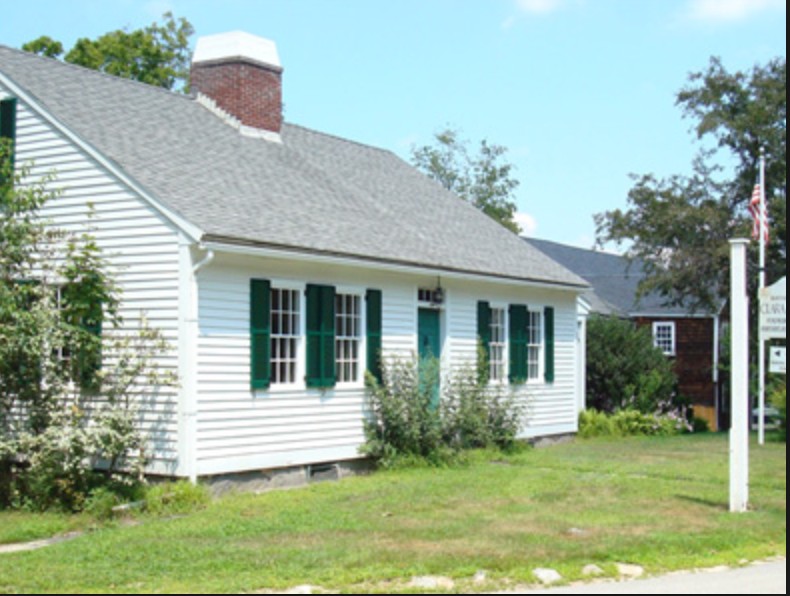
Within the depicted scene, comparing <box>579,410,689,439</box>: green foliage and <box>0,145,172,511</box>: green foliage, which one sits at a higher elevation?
<box>0,145,172,511</box>: green foliage

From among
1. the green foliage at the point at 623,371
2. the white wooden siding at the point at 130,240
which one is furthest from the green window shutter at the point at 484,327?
the green foliage at the point at 623,371

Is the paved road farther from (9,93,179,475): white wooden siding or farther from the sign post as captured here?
(9,93,179,475): white wooden siding

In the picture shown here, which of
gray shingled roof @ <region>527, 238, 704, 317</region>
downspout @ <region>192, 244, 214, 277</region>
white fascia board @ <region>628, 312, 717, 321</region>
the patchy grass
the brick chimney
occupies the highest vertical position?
the brick chimney

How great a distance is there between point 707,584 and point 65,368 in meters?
8.77

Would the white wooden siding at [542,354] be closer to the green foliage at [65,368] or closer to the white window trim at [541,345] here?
the white window trim at [541,345]

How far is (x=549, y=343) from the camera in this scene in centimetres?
2209

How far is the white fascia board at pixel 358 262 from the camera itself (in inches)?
561

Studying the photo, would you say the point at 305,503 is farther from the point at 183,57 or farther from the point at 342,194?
the point at 183,57

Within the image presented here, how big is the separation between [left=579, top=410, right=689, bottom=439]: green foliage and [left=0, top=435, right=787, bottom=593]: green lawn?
25.9 feet

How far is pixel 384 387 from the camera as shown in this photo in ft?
56.2

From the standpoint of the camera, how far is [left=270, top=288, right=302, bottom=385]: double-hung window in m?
15.5

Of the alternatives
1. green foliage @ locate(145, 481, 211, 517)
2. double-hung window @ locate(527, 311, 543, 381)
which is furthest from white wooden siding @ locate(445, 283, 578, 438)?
green foliage @ locate(145, 481, 211, 517)

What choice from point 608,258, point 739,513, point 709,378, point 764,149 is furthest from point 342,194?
point 608,258

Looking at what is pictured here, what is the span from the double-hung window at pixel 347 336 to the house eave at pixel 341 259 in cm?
71
